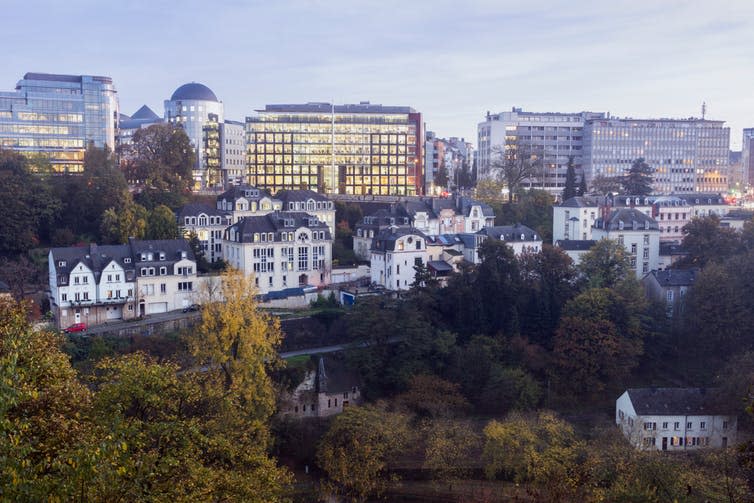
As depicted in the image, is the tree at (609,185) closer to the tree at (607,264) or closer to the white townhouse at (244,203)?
the tree at (607,264)

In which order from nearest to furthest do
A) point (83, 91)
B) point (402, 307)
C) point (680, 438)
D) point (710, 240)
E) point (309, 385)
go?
1. point (680, 438)
2. point (309, 385)
3. point (402, 307)
4. point (710, 240)
5. point (83, 91)

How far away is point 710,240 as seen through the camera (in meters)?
56.6

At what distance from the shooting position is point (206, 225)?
2367 inches

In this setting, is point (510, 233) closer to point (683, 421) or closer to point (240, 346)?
point (683, 421)

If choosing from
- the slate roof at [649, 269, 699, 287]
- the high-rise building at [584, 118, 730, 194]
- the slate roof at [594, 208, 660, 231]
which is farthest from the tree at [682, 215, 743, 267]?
the high-rise building at [584, 118, 730, 194]

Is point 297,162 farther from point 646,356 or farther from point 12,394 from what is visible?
point 12,394

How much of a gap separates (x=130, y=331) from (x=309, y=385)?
1235cm

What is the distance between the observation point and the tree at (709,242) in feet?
183

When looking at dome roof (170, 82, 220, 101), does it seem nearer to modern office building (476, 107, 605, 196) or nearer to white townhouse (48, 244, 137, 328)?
modern office building (476, 107, 605, 196)

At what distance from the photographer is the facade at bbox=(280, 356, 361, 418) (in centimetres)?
4234

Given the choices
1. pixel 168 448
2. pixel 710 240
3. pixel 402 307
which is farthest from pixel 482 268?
pixel 168 448

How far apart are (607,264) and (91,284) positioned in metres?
36.7

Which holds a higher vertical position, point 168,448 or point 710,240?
point 710,240

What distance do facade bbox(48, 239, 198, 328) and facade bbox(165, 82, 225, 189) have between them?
61041mm
